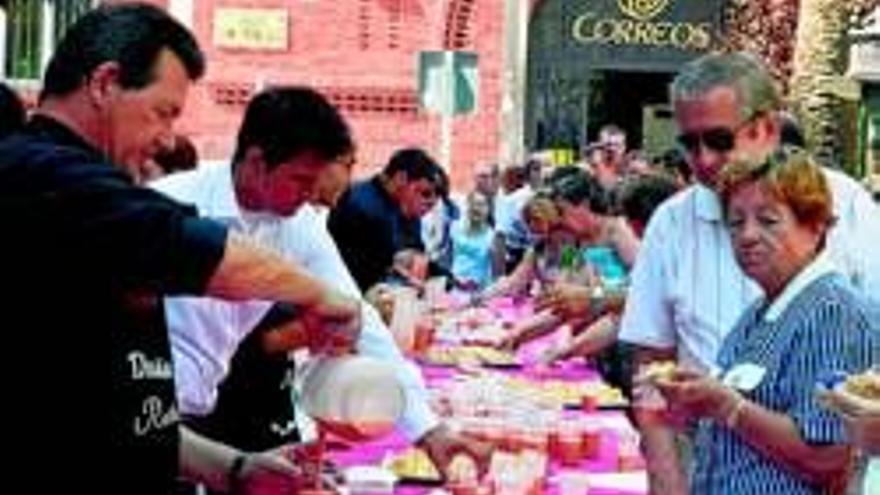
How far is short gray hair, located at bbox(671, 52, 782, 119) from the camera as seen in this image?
392 centimetres

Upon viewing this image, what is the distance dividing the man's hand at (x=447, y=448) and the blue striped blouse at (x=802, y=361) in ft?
2.11

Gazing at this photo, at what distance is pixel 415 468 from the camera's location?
14.1 ft

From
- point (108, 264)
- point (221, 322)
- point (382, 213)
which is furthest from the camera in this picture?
point (382, 213)

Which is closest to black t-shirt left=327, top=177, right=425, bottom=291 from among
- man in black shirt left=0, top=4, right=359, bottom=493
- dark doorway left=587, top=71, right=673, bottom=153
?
man in black shirt left=0, top=4, right=359, bottom=493

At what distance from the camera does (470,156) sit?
20.9 m

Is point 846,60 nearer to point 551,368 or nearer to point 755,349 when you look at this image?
point 551,368

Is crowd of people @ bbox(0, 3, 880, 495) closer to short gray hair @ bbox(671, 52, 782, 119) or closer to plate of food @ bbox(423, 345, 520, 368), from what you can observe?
short gray hair @ bbox(671, 52, 782, 119)

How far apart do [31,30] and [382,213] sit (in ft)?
42.6

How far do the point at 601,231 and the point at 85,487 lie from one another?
432 centimetres

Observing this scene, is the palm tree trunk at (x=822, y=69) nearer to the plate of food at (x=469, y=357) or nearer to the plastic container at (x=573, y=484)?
the plate of food at (x=469, y=357)

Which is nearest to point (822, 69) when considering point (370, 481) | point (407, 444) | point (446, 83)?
point (446, 83)

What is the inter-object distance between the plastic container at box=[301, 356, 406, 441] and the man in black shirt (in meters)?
0.22

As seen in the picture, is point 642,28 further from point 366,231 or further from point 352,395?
point 352,395

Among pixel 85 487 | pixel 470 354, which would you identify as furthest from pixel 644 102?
pixel 85 487
